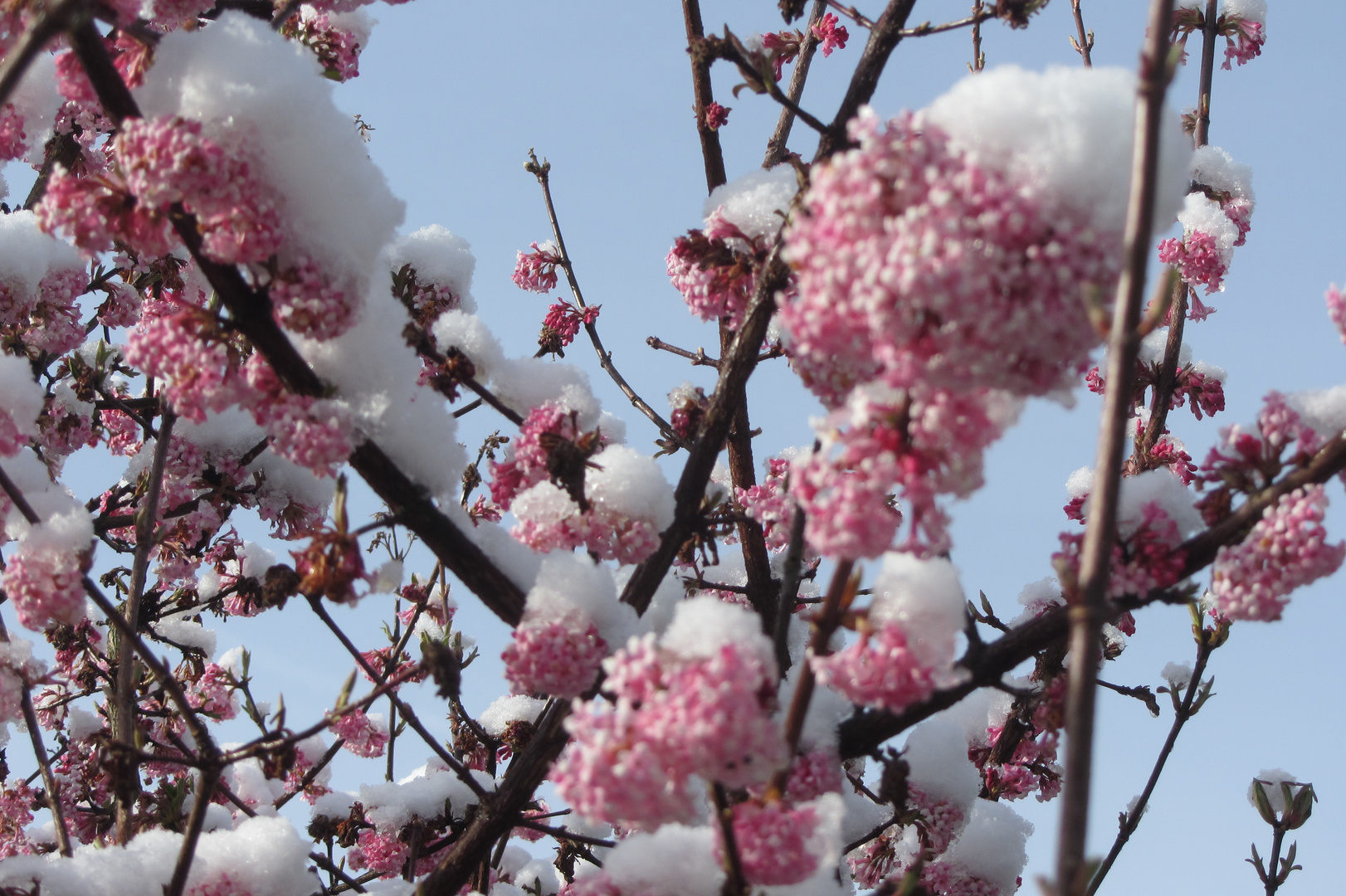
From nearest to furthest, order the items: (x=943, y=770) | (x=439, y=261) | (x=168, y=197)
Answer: (x=168, y=197)
(x=943, y=770)
(x=439, y=261)

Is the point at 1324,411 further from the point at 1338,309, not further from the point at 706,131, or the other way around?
the point at 706,131

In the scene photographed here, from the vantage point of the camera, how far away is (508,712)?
4984 mm

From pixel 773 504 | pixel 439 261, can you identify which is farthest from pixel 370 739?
pixel 773 504

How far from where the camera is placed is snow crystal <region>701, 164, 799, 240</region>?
289 centimetres

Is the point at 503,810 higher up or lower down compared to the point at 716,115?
lower down

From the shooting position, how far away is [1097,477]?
4.44 ft

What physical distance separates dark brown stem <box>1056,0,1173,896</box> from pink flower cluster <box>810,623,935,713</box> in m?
0.34

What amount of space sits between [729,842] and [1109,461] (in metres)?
0.85

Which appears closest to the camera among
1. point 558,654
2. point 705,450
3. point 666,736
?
point 666,736

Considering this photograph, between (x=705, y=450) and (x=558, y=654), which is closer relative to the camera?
(x=558, y=654)

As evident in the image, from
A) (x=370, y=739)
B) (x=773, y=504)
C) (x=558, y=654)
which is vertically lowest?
(x=558, y=654)

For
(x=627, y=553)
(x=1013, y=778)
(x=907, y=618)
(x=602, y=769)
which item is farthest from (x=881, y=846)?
(x=602, y=769)

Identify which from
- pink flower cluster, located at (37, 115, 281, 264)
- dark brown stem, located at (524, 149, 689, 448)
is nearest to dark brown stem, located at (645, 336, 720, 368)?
dark brown stem, located at (524, 149, 689, 448)

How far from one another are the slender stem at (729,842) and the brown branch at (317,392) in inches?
44.9
